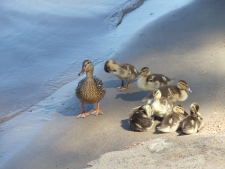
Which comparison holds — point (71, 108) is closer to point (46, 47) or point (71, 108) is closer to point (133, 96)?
point (133, 96)

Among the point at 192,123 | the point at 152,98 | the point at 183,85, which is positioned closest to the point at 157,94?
the point at 152,98

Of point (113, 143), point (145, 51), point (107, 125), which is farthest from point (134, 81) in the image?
point (113, 143)

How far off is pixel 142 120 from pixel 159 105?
0.48 metres

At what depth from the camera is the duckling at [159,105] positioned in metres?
4.74

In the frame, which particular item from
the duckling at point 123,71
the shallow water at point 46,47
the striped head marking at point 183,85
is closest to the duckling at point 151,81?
the duckling at point 123,71

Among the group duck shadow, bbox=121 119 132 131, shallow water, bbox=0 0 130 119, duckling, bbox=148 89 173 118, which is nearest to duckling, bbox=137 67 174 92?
duckling, bbox=148 89 173 118

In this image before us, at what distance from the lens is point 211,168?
289cm

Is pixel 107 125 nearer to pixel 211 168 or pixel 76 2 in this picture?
pixel 211 168

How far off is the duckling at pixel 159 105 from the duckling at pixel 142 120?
6.1 inches

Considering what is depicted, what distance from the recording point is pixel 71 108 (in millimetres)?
5812

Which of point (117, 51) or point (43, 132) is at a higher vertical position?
point (117, 51)

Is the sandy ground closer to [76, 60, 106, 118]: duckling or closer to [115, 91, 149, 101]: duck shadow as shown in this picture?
[115, 91, 149, 101]: duck shadow

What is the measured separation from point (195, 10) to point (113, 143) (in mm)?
6414

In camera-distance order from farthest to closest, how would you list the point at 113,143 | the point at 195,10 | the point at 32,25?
the point at 32,25, the point at 195,10, the point at 113,143
